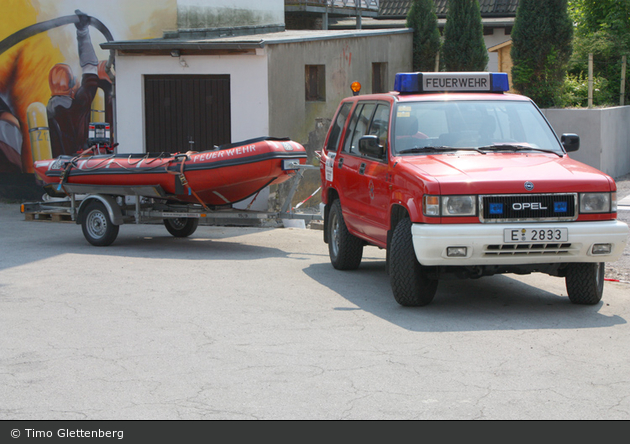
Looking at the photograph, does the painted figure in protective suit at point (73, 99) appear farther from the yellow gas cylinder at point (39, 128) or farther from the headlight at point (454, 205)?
the headlight at point (454, 205)

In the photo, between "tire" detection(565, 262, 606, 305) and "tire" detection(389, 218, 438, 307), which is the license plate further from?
"tire" detection(389, 218, 438, 307)

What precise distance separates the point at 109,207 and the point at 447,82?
5325mm

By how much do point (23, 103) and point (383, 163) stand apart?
10971 mm

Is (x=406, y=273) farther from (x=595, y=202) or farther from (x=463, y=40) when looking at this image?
(x=463, y=40)

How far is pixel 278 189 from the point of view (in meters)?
14.5

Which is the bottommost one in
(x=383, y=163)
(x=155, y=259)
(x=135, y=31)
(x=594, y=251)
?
(x=155, y=259)

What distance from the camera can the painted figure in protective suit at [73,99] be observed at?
1602 cm

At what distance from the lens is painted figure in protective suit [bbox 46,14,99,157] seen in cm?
1602

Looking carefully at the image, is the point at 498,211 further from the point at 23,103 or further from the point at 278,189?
the point at 23,103

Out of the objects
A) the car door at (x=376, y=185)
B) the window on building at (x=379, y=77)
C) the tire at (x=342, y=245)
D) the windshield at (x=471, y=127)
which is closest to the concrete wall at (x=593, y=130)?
the window on building at (x=379, y=77)

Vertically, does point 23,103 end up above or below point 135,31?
below
